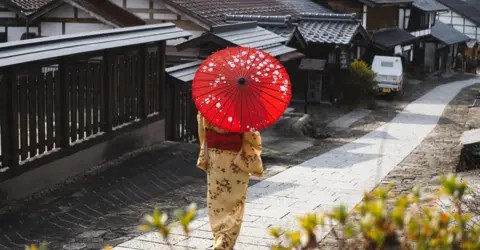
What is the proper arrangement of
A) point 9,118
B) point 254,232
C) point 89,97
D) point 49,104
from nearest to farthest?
point 254,232 → point 9,118 → point 49,104 → point 89,97

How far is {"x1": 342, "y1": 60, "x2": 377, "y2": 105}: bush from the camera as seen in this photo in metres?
29.0

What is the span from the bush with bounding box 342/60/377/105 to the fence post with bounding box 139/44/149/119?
55.2 feet

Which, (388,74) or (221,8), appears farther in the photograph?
(388,74)

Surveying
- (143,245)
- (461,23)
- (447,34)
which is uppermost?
(143,245)

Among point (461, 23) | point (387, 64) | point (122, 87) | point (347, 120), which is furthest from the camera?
point (461, 23)

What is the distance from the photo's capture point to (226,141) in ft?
23.2

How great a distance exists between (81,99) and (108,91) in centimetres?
95

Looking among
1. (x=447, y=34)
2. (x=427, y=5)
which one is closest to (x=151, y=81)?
(x=427, y=5)

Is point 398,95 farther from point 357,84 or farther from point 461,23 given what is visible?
point 461,23

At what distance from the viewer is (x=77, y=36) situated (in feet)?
36.0

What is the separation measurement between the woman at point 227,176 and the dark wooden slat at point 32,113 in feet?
11.9

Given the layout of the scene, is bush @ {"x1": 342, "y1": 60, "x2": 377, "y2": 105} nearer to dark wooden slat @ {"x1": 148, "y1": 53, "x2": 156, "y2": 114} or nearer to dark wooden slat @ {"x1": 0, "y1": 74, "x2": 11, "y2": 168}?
dark wooden slat @ {"x1": 148, "y1": 53, "x2": 156, "y2": 114}

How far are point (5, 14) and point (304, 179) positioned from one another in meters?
15.2

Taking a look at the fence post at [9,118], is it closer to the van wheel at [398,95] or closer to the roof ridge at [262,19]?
the roof ridge at [262,19]
